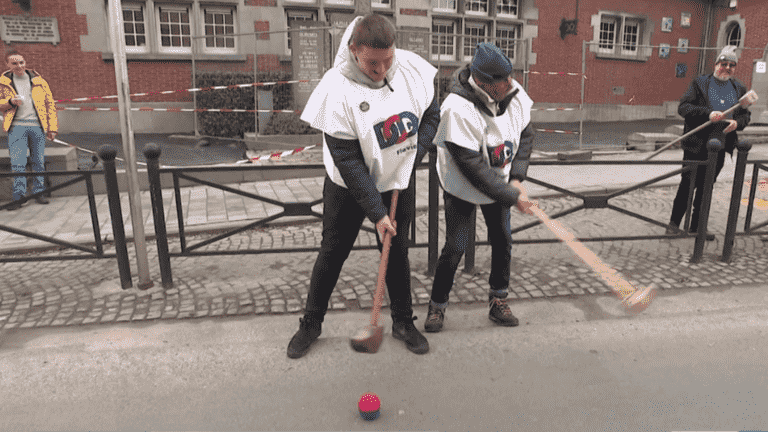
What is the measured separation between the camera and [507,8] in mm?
15734

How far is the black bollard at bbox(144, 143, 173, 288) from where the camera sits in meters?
3.72

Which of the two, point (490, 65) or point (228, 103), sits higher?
point (490, 65)

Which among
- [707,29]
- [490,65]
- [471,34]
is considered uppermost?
[707,29]

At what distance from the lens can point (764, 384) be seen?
2.75m

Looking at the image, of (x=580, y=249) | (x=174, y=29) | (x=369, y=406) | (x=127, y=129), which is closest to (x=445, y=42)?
(x=174, y=29)

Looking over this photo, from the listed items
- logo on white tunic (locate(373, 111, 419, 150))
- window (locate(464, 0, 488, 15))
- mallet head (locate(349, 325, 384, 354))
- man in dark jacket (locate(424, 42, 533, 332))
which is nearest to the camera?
logo on white tunic (locate(373, 111, 419, 150))

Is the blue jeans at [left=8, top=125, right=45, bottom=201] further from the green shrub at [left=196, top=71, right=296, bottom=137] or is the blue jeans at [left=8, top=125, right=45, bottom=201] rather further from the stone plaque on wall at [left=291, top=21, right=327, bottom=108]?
the stone plaque on wall at [left=291, top=21, right=327, bottom=108]

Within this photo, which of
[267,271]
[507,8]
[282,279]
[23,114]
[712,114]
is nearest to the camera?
[282,279]

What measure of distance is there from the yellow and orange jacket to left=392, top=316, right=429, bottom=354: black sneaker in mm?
5554

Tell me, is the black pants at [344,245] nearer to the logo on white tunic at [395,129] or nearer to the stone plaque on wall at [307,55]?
the logo on white tunic at [395,129]

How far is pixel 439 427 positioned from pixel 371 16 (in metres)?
1.87

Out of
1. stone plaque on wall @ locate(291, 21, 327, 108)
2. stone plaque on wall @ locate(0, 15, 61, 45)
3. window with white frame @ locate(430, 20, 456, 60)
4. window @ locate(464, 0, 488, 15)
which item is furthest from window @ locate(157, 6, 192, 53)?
window @ locate(464, 0, 488, 15)

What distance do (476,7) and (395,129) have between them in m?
14.2

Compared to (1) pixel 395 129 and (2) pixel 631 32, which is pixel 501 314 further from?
(2) pixel 631 32
